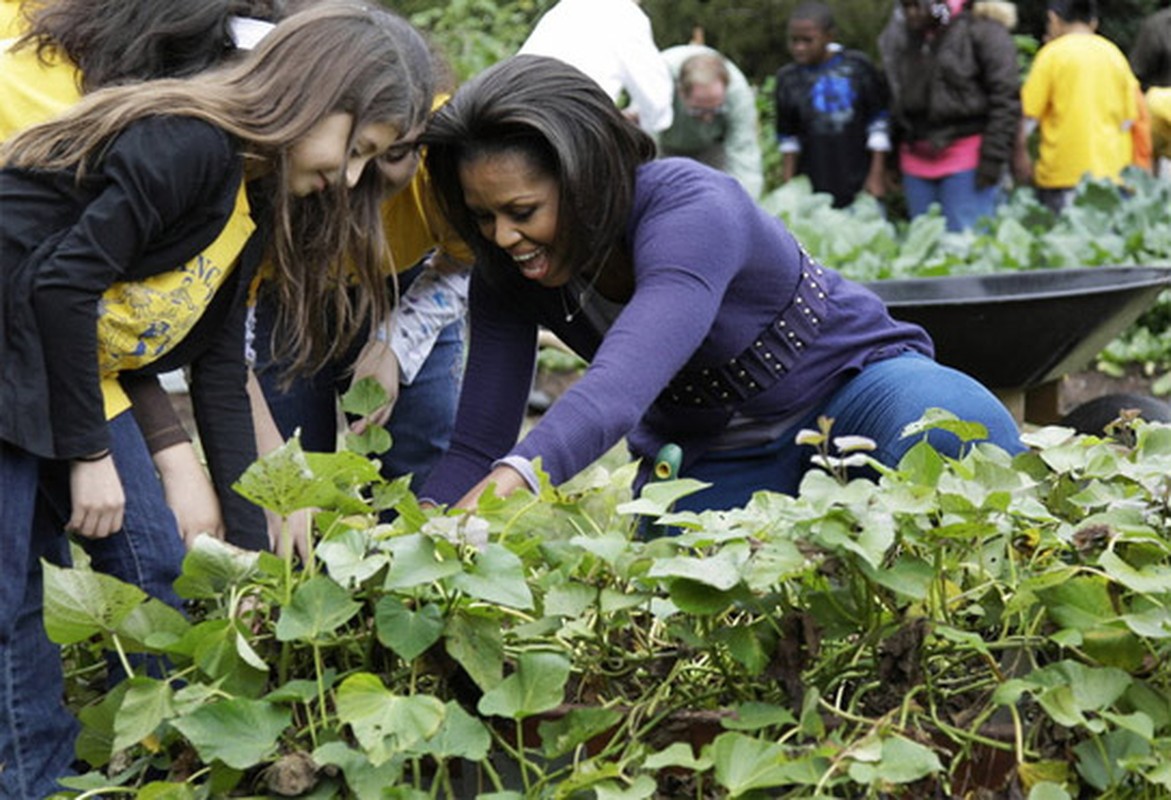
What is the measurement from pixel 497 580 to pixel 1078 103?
8.11 meters

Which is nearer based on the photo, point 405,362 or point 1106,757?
point 1106,757

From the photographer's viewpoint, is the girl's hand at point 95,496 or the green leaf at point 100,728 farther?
the girl's hand at point 95,496

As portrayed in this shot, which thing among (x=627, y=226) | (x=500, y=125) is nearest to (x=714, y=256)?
(x=627, y=226)

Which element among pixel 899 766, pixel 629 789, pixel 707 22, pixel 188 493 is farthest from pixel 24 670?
pixel 707 22

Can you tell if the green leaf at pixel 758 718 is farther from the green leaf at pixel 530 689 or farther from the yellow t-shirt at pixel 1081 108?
the yellow t-shirt at pixel 1081 108

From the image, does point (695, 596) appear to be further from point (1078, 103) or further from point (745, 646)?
point (1078, 103)

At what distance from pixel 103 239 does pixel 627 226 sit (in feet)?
2.68

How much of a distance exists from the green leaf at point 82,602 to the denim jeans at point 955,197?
7.61 meters

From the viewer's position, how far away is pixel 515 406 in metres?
3.11

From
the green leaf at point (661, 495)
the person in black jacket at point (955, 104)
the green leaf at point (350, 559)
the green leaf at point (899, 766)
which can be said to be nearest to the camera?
the green leaf at point (899, 766)

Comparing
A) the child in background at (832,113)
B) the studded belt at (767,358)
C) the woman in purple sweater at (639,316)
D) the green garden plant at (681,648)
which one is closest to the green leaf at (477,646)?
the green garden plant at (681,648)

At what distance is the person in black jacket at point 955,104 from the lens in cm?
907

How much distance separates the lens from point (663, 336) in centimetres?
259

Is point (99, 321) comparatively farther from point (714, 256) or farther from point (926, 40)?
point (926, 40)
